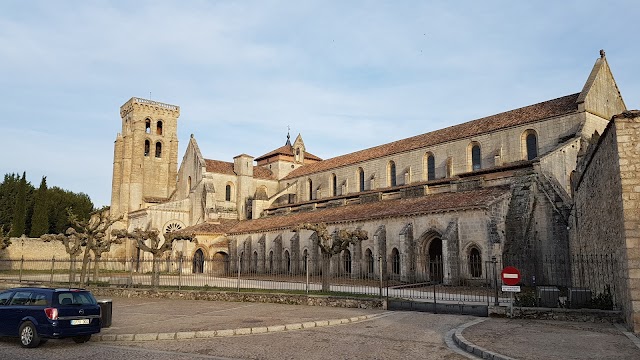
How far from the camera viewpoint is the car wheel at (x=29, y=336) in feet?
36.8

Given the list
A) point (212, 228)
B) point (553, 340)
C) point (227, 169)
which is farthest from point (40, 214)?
point (553, 340)

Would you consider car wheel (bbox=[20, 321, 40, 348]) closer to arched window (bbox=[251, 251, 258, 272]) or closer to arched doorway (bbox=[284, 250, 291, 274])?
arched doorway (bbox=[284, 250, 291, 274])

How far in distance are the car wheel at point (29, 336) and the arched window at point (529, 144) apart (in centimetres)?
3164

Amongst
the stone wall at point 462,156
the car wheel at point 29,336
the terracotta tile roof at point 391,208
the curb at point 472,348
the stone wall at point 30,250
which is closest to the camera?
the curb at point 472,348

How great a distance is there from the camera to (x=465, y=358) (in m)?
9.91

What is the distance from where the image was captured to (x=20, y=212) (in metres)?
60.4

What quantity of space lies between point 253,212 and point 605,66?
3541 cm

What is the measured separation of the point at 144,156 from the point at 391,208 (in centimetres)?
4169

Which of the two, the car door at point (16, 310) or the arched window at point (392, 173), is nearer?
the car door at point (16, 310)

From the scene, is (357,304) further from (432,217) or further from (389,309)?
(432,217)

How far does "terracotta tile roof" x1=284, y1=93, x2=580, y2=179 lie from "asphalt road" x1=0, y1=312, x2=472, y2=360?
2459cm

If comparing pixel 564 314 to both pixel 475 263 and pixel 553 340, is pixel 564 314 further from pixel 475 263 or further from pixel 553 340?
pixel 475 263

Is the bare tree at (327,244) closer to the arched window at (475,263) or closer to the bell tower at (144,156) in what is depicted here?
the arched window at (475,263)

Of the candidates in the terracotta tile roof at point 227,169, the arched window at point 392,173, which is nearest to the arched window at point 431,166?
the arched window at point 392,173
